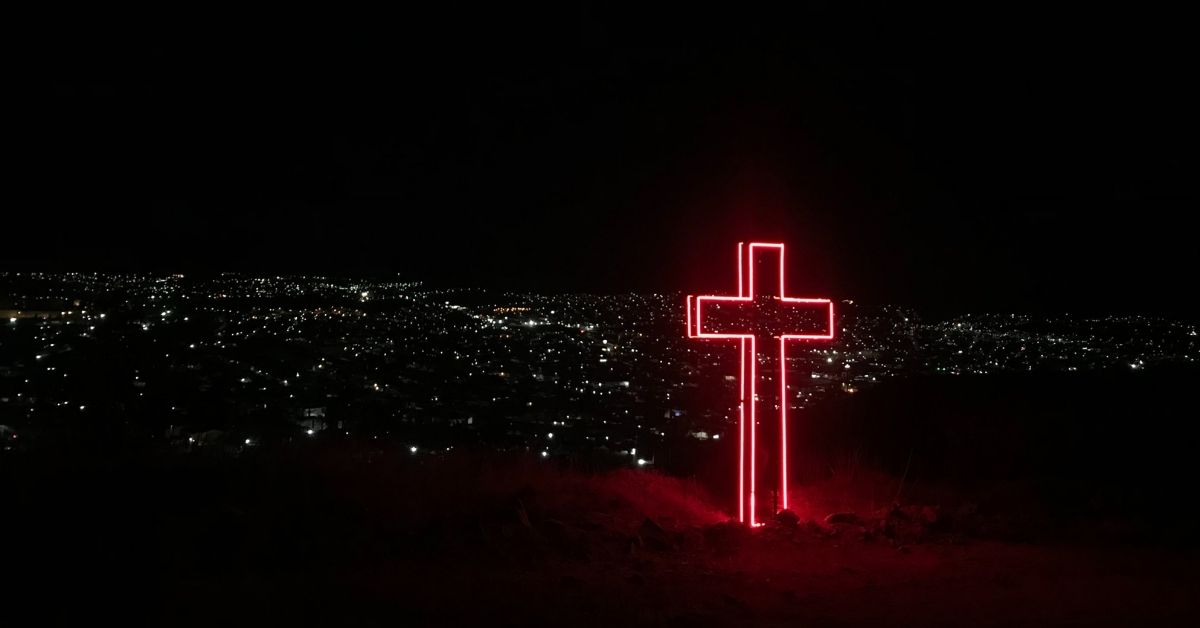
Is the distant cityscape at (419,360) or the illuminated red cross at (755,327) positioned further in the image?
the distant cityscape at (419,360)

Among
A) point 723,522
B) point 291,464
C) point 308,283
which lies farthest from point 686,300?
point 308,283

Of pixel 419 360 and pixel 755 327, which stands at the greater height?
pixel 755 327

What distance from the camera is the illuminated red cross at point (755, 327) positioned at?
1164cm

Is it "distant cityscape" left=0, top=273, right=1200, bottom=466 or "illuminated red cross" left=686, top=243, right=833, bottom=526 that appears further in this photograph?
"distant cityscape" left=0, top=273, right=1200, bottom=466

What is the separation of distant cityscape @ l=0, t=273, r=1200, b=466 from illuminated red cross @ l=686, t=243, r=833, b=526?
4298 millimetres

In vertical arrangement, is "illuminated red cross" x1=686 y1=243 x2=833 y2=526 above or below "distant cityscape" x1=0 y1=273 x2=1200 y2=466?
above

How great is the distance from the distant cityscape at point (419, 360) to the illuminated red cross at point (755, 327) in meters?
4.30

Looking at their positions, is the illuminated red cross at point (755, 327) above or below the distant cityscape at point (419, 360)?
above

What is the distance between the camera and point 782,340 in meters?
11.9

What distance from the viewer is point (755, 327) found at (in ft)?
38.7

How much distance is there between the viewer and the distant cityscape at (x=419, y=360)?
17.3 m

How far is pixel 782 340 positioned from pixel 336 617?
635cm

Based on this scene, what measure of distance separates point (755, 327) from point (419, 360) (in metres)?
22.8

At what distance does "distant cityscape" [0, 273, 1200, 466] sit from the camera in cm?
1728
